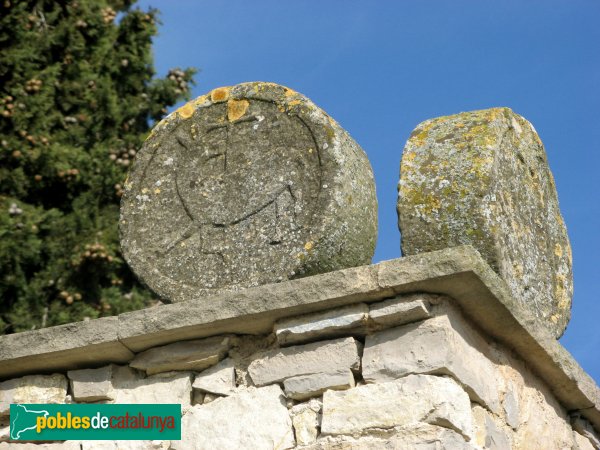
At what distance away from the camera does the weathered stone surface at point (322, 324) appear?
144 inches

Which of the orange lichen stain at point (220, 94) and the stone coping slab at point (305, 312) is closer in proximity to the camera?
the stone coping slab at point (305, 312)

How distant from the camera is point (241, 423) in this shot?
12.0 ft

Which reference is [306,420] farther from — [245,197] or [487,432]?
[245,197]

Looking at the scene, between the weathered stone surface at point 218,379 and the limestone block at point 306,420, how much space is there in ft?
0.83

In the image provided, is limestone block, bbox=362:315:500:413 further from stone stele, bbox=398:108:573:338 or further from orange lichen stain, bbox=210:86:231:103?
orange lichen stain, bbox=210:86:231:103

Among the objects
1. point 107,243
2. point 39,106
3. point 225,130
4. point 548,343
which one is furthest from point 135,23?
point 548,343

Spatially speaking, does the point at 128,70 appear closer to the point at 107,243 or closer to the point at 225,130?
the point at 107,243

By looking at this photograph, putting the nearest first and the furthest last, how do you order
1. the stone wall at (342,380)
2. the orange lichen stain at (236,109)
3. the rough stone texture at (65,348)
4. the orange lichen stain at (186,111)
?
the stone wall at (342,380), the rough stone texture at (65,348), the orange lichen stain at (236,109), the orange lichen stain at (186,111)

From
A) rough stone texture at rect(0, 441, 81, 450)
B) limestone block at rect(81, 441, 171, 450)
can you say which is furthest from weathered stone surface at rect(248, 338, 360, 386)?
rough stone texture at rect(0, 441, 81, 450)

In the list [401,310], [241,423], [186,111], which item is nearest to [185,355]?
[241,423]

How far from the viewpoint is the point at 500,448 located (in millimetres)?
3631

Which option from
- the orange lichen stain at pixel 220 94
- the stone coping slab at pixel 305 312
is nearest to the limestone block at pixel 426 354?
the stone coping slab at pixel 305 312

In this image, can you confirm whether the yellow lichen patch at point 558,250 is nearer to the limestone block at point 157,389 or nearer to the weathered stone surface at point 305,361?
the weathered stone surface at point 305,361

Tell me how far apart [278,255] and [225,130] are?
572 mm
